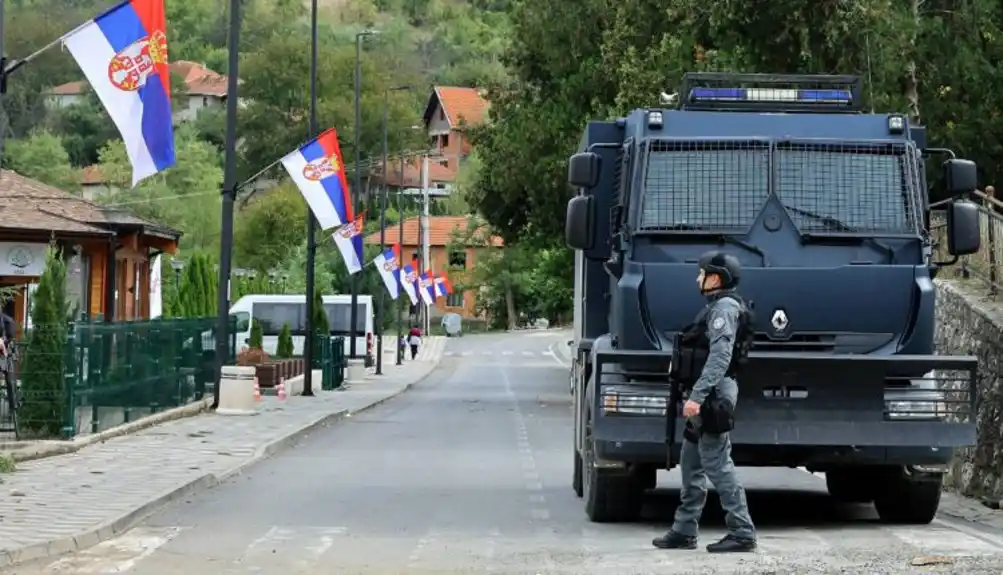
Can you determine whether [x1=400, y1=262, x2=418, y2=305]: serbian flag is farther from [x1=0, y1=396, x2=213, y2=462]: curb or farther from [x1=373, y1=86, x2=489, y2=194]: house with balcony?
[x1=373, y1=86, x2=489, y2=194]: house with balcony

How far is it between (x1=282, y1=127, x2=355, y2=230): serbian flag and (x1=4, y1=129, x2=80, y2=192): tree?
56520 millimetres

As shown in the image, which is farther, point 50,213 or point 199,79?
point 199,79

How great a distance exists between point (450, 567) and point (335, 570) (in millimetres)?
756

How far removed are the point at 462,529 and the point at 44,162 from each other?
3158 inches

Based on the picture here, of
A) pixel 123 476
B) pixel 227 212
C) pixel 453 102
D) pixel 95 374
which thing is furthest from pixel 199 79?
pixel 123 476

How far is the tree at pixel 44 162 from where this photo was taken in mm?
87625

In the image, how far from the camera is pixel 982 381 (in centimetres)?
1772

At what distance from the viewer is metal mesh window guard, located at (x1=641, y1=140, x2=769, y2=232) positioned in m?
13.6

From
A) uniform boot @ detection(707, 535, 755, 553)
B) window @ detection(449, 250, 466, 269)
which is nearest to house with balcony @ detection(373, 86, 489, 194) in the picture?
window @ detection(449, 250, 466, 269)

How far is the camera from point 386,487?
17938 millimetres

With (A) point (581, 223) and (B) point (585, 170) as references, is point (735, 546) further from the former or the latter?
(B) point (585, 170)

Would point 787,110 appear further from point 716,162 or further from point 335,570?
point 335,570

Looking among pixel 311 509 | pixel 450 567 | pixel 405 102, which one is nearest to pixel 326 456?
pixel 311 509

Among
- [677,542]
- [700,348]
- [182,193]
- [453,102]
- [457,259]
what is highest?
[453,102]
